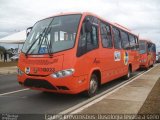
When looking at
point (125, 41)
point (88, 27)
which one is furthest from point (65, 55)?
point (125, 41)

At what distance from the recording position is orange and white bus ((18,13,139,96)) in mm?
8062

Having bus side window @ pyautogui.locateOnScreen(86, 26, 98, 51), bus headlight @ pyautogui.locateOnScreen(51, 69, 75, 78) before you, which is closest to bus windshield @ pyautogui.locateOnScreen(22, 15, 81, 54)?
bus side window @ pyautogui.locateOnScreen(86, 26, 98, 51)

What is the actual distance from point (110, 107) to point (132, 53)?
999cm

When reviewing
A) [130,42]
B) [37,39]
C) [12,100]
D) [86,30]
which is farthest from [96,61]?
[130,42]

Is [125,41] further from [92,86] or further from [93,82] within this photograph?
[92,86]

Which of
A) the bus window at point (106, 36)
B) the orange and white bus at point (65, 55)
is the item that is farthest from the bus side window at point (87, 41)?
the bus window at point (106, 36)

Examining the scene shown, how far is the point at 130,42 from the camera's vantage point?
1695 centimetres

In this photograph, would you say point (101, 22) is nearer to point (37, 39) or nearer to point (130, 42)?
point (37, 39)

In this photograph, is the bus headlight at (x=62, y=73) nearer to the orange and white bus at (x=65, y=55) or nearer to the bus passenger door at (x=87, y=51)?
the orange and white bus at (x=65, y=55)

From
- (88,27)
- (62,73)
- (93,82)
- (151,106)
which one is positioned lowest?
(151,106)

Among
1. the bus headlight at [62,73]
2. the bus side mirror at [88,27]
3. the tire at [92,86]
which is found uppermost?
the bus side mirror at [88,27]

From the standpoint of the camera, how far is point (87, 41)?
9.10 meters

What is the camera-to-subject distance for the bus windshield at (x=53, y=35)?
28.1 ft

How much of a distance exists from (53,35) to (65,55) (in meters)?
0.99
